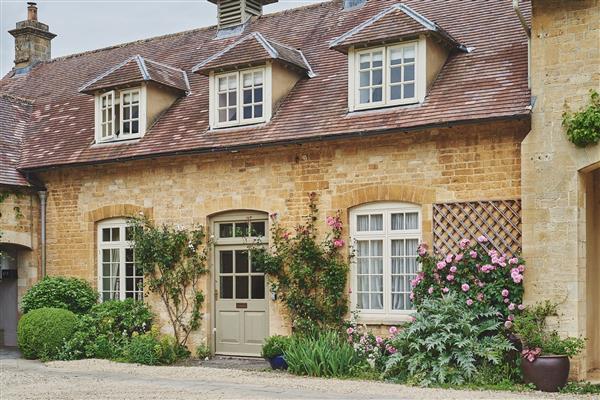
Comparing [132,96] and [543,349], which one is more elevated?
[132,96]

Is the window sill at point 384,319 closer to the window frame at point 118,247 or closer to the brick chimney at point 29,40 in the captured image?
the window frame at point 118,247

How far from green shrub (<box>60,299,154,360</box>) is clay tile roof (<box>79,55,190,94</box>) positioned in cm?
464

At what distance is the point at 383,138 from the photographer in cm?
1450

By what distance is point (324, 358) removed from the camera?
13500 millimetres

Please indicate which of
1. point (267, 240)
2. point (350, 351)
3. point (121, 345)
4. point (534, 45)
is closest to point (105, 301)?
point (121, 345)

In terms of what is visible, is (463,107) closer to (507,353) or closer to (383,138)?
(383,138)

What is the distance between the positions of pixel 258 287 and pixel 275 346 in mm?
1805

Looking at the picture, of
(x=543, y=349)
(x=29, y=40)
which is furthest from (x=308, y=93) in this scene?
(x=29, y=40)

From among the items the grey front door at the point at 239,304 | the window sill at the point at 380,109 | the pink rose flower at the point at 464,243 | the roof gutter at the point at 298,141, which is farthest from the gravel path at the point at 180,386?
the window sill at the point at 380,109

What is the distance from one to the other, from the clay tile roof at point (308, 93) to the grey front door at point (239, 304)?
225 centimetres

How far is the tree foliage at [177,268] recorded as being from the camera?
16.5 metres

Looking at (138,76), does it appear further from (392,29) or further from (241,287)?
(392,29)

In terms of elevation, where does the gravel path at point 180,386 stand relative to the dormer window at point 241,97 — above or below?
below

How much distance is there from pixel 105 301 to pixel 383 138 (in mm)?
7378
